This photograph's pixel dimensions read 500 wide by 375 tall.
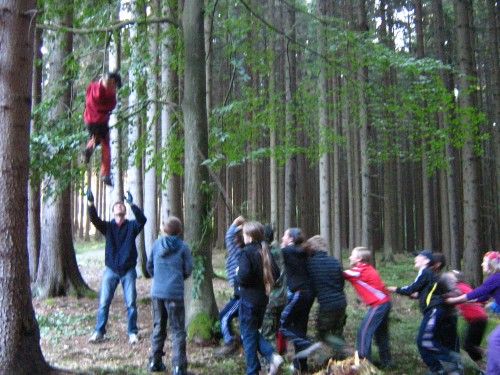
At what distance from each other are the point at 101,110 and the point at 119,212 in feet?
5.47

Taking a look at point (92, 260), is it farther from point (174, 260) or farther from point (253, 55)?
point (174, 260)

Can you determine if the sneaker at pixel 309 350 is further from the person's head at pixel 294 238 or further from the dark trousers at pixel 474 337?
the dark trousers at pixel 474 337

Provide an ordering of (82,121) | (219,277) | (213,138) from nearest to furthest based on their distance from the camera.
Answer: (82,121), (213,138), (219,277)

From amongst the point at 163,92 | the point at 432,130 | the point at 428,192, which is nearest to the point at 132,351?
the point at 163,92

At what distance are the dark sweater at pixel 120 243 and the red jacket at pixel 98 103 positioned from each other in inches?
63.8

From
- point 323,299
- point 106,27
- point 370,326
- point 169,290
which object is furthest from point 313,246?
point 106,27

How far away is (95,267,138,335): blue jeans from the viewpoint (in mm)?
8031

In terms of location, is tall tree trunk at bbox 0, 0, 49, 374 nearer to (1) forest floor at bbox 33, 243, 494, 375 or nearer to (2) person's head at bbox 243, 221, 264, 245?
(1) forest floor at bbox 33, 243, 494, 375

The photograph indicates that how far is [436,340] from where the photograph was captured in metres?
7.05

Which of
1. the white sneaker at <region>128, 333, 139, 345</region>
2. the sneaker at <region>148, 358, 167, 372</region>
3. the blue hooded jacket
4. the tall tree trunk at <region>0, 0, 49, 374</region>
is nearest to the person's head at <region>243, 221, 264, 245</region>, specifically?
the blue hooded jacket

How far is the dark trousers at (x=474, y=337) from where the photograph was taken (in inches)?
315

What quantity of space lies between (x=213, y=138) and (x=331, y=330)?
465 cm

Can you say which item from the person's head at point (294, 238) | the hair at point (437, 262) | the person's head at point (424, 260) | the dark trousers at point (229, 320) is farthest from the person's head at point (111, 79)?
the hair at point (437, 262)

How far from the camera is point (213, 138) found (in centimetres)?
1070
